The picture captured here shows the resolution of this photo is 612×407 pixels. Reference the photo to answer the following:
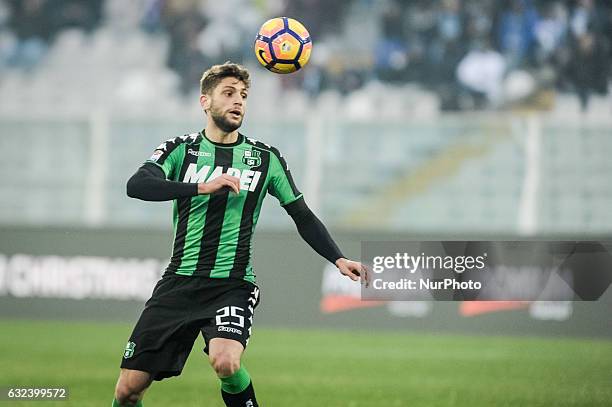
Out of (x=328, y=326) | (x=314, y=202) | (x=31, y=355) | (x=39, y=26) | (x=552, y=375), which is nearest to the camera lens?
(x=552, y=375)

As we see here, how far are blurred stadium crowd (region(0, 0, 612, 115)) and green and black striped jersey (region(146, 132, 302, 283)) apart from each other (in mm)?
9816

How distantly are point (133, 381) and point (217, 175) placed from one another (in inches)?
45.6

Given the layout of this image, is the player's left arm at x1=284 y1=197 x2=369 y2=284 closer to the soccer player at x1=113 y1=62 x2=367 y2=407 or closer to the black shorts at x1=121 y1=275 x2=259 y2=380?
the soccer player at x1=113 y1=62 x2=367 y2=407

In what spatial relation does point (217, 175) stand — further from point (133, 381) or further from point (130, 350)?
point (133, 381)

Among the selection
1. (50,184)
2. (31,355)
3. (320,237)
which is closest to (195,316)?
(320,237)

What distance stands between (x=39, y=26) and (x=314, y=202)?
239 inches

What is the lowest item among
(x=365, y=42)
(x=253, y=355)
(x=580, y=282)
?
(x=253, y=355)

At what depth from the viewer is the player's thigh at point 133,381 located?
546cm

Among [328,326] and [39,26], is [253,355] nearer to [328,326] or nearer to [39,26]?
[328,326]

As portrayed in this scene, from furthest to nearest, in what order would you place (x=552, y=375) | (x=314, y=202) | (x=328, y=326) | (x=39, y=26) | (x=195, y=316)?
(x=39, y=26) < (x=314, y=202) < (x=328, y=326) < (x=552, y=375) < (x=195, y=316)

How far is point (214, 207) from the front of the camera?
575 cm

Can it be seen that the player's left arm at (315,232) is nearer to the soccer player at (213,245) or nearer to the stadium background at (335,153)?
the soccer player at (213,245)

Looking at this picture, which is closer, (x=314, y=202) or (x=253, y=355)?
(x=253, y=355)

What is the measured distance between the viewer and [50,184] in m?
14.4
